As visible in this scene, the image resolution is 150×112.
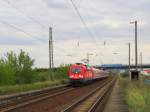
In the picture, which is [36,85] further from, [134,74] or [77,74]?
[134,74]

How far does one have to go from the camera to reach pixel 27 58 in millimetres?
81312

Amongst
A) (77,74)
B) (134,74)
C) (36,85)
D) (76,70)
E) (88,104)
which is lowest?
(88,104)

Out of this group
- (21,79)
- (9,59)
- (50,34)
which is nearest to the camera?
(50,34)

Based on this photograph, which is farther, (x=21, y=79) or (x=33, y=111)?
(x=21, y=79)

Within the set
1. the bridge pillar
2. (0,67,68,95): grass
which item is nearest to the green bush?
(0,67,68,95): grass

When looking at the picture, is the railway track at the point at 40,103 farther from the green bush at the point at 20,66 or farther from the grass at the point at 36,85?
the green bush at the point at 20,66

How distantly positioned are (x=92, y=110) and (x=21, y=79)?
5611 cm

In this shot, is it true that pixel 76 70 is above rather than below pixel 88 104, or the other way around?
above

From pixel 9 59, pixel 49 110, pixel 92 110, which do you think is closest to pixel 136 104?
pixel 92 110

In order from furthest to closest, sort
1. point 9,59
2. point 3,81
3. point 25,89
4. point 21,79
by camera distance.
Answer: point 9,59, point 21,79, point 3,81, point 25,89

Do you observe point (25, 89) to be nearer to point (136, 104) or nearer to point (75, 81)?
point (75, 81)

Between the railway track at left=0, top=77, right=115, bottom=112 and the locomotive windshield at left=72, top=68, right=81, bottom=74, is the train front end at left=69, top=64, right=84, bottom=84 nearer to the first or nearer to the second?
the locomotive windshield at left=72, top=68, right=81, bottom=74

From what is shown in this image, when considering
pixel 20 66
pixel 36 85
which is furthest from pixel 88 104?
pixel 20 66

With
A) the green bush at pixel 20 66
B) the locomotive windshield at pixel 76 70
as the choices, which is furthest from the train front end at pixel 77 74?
the green bush at pixel 20 66
